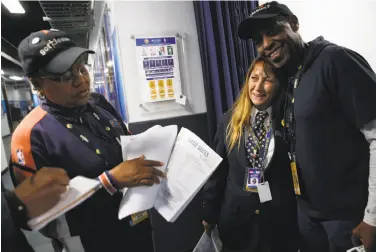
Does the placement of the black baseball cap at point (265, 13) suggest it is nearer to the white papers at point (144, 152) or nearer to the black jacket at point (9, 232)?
the white papers at point (144, 152)

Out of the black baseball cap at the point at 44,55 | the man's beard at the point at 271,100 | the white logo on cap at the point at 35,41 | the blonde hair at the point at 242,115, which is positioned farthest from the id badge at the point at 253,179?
the white logo on cap at the point at 35,41

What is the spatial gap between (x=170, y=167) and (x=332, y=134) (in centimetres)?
67

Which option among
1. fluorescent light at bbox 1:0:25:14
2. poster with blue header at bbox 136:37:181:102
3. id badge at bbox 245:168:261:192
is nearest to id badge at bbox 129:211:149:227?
id badge at bbox 245:168:261:192

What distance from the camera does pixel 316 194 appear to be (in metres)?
1.06

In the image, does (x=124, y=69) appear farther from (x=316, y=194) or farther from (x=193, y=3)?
(x=316, y=194)

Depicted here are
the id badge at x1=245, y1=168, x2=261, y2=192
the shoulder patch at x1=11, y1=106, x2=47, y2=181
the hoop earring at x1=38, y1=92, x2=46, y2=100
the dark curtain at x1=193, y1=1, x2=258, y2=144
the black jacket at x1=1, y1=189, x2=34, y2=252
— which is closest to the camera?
the black jacket at x1=1, y1=189, x2=34, y2=252

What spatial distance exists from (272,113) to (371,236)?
64 centimetres

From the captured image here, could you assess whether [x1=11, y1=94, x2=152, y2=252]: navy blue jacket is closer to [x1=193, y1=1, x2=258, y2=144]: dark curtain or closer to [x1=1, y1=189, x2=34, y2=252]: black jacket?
[x1=1, y1=189, x2=34, y2=252]: black jacket

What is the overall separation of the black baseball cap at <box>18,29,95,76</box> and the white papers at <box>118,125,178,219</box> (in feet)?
0.97

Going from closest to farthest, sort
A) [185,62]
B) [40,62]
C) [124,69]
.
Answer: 1. [40,62]
2. [124,69]
3. [185,62]

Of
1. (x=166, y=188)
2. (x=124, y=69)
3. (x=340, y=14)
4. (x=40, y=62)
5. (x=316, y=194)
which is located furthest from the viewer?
(x=124, y=69)

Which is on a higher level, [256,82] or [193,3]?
[193,3]

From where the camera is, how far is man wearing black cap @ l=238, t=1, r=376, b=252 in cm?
92

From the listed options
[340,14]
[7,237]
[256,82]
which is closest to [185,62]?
[256,82]
